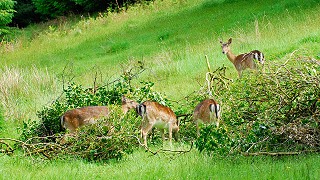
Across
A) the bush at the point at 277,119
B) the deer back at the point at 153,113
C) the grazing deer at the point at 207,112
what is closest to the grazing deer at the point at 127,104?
the deer back at the point at 153,113

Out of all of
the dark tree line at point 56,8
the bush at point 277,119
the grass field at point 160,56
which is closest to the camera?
the grass field at point 160,56

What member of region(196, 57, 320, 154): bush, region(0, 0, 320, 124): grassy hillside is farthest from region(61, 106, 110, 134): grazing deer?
region(0, 0, 320, 124): grassy hillside

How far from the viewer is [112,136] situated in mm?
8164

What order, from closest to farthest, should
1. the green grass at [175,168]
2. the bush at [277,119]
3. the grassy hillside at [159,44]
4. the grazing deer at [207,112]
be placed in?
the green grass at [175,168], the bush at [277,119], the grazing deer at [207,112], the grassy hillside at [159,44]

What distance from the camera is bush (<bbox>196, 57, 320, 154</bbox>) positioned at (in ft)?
24.4

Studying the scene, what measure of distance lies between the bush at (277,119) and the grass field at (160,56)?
0.82 ft

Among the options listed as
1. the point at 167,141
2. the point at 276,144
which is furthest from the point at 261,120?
Result: the point at 167,141

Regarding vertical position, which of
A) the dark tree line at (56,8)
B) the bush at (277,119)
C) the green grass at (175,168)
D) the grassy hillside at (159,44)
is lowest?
the green grass at (175,168)

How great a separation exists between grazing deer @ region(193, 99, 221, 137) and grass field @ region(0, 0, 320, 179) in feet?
3.55

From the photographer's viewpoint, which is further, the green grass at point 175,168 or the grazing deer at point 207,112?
the grazing deer at point 207,112

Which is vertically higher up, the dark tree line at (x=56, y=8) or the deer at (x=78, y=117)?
the dark tree line at (x=56, y=8)

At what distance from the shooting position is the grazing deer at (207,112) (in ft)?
29.9

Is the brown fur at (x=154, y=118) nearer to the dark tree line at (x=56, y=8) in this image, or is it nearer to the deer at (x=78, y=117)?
the deer at (x=78, y=117)

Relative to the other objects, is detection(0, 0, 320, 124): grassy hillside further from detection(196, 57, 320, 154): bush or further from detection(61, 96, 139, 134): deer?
detection(196, 57, 320, 154): bush
